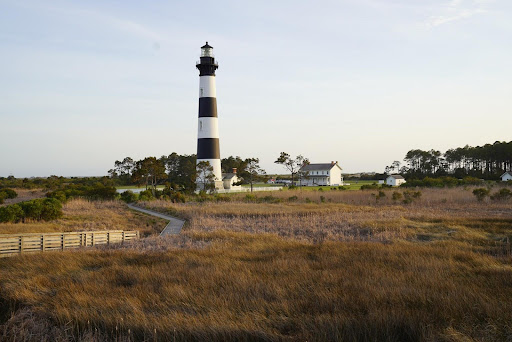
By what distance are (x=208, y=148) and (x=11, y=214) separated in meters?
25.0

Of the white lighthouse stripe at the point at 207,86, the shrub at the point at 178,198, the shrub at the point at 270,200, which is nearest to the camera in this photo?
the shrub at the point at 270,200

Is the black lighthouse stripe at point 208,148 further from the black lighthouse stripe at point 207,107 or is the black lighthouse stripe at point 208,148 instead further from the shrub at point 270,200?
the shrub at point 270,200

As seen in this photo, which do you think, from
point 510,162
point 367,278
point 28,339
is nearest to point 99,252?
point 28,339

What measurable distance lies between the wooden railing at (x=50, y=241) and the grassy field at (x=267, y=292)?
5.07 feet

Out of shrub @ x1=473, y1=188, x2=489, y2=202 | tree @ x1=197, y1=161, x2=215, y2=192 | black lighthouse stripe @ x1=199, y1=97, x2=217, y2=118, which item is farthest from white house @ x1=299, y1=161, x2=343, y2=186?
shrub @ x1=473, y1=188, x2=489, y2=202

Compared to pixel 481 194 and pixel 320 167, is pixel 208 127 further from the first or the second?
pixel 320 167

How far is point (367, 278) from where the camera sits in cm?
918

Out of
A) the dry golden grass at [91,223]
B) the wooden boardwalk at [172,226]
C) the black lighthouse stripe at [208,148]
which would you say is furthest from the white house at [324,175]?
the wooden boardwalk at [172,226]

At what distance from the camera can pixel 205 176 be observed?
1880 inches

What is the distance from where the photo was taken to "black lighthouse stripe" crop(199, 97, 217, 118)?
1766 inches

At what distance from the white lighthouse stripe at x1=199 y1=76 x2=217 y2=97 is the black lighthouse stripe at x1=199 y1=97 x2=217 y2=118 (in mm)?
432

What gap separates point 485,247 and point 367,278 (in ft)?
22.5

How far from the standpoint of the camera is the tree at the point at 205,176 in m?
46.7

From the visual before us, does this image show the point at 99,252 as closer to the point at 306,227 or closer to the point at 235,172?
the point at 306,227
